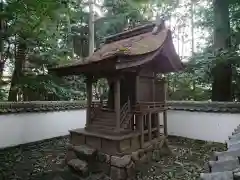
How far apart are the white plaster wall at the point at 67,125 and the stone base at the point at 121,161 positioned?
313cm

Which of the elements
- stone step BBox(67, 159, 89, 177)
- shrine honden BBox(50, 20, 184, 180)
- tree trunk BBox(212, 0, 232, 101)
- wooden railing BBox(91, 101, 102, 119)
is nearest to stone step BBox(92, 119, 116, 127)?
shrine honden BBox(50, 20, 184, 180)

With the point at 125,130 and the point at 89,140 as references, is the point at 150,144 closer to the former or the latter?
the point at 125,130

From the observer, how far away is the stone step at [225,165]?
1.86 metres

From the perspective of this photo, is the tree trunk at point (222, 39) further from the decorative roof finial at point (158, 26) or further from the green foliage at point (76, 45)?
the decorative roof finial at point (158, 26)

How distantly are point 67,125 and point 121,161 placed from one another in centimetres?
611

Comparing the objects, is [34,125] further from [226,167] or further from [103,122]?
[226,167]

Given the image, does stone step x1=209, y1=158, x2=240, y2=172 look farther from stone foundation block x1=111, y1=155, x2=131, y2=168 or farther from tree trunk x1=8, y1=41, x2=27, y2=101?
tree trunk x1=8, y1=41, x2=27, y2=101

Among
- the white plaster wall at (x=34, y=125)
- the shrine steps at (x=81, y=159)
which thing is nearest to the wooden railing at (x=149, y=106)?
the shrine steps at (x=81, y=159)

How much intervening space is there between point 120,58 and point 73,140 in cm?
361

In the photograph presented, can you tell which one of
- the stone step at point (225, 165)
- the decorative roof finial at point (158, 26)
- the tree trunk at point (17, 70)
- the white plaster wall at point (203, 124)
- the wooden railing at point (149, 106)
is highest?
the decorative roof finial at point (158, 26)

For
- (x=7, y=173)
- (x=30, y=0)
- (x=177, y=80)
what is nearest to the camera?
(x=30, y=0)

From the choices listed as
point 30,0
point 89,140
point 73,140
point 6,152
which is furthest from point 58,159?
point 30,0

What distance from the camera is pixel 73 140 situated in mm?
7766

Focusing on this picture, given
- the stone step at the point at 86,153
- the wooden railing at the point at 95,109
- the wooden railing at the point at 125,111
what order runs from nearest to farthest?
the stone step at the point at 86,153
the wooden railing at the point at 125,111
the wooden railing at the point at 95,109
